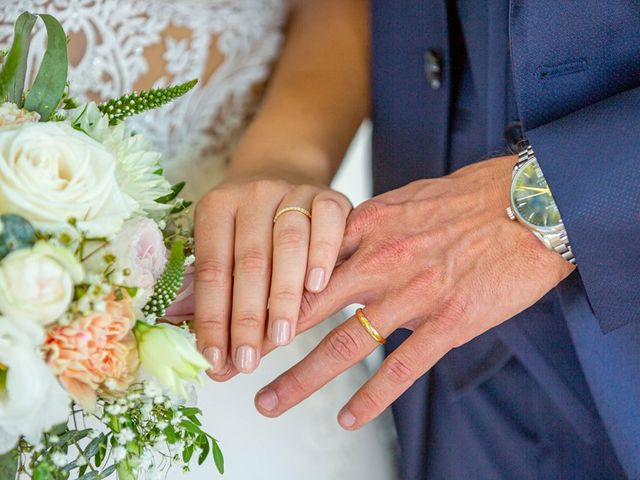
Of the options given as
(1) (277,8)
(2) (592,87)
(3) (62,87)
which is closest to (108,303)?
(3) (62,87)

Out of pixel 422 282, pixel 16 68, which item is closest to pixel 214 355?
pixel 422 282

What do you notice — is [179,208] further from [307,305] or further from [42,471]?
[42,471]

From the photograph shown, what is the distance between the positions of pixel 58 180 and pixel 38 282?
0.09 metres

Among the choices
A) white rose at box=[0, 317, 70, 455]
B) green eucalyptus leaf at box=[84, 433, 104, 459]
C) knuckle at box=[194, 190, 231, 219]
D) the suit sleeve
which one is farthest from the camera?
knuckle at box=[194, 190, 231, 219]

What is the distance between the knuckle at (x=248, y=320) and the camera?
81 centimetres

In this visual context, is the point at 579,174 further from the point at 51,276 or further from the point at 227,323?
the point at 51,276

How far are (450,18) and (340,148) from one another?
270 mm

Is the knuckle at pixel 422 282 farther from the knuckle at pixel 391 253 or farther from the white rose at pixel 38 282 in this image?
the white rose at pixel 38 282

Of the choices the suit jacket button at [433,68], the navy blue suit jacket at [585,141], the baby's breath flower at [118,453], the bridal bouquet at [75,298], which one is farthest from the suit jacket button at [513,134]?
the baby's breath flower at [118,453]

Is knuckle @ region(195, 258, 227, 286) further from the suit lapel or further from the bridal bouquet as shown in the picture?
the suit lapel

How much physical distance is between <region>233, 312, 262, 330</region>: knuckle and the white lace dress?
0.80ft

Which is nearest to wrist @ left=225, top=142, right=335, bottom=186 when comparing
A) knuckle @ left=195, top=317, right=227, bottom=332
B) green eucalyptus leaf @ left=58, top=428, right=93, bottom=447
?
knuckle @ left=195, top=317, right=227, bottom=332

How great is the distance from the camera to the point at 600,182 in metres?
0.81

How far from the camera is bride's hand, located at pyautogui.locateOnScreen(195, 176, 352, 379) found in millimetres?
816
